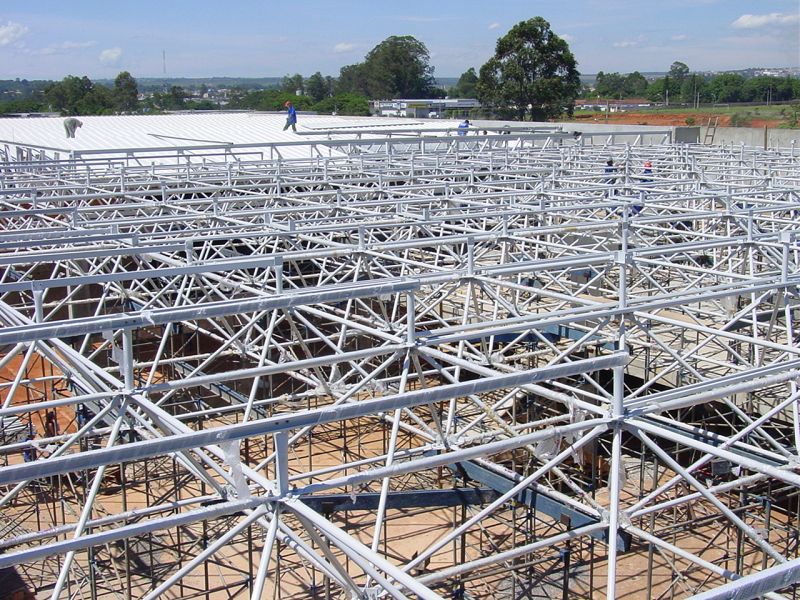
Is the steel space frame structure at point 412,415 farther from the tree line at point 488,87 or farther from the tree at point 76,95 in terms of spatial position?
the tree at point 76,95

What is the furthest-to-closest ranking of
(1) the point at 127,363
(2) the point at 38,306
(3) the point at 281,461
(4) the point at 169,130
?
(4) the point at 169,130, (2) the point at 38,306, (1) the point at 127,363, (3) the point at 281,461

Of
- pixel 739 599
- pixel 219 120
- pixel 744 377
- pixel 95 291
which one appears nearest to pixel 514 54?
pixel 219 120

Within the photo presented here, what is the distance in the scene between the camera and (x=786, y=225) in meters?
22.7

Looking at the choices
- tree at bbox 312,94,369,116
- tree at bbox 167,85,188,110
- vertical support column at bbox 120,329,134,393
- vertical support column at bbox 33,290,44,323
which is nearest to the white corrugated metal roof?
vertical support column at bbox 33,290,44,323

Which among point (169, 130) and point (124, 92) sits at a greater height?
point (124, 92)

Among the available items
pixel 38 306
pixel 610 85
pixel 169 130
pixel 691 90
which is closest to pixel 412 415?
pixel 38 306

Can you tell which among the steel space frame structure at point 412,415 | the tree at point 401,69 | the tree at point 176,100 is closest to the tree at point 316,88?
the tree at point 176,100

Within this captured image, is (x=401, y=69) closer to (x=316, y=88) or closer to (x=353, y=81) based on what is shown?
(x=353, y=81)

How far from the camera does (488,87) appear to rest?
92.0 meters

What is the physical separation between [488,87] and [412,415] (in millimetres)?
82917

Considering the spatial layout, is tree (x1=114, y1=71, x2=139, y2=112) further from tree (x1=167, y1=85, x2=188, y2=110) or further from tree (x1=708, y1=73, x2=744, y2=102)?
tree (x1=708, y1=73, x2=744, y2=102)

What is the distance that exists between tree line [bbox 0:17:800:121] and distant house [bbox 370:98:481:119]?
3.10 m

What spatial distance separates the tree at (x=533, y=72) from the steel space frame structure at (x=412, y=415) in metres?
60.0

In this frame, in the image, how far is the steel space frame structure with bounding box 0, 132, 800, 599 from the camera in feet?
28.2
